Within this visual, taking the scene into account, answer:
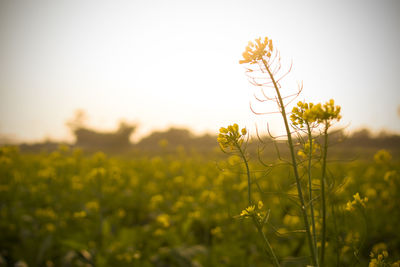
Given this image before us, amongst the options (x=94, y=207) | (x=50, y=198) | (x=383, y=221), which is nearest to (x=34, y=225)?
(x=94, y=207)

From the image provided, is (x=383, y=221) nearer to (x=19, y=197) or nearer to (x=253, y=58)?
(x=253, y=58)

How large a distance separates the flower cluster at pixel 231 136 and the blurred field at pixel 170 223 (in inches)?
4.4

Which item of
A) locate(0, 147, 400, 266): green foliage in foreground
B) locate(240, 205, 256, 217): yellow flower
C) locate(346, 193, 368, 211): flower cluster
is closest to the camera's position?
locate(240, 205, 256, 217): yellow flower

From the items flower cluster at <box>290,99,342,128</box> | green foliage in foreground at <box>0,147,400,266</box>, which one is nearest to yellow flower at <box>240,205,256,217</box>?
green foliage in foreground at <box>0,147,400,266</box>

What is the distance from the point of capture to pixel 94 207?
408 cm

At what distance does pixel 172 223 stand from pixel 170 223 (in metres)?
0.18

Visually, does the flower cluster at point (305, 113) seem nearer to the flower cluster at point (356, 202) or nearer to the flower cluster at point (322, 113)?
the flower cluster at point (322, 113)

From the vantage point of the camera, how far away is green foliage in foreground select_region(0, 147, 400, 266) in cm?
210

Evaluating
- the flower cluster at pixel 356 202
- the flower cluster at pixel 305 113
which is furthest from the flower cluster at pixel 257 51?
the flower cluster at pixel 356 202

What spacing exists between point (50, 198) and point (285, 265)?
4.98m

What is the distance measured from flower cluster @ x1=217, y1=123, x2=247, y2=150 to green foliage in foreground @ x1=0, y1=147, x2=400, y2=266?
103 millimetres

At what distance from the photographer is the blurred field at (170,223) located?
2166 mm

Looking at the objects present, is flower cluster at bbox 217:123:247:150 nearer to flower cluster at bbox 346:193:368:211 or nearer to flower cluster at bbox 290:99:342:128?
flower cluster at bbox 290:99:342:128

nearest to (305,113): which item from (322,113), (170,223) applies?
(322,113)
